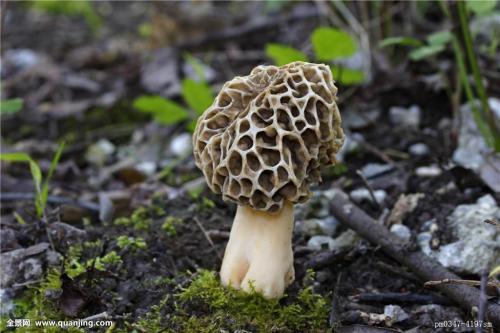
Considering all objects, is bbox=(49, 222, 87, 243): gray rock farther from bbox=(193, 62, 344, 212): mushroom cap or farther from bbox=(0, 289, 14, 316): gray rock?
bbox=(193, 62, 344, 212): mushroom cap

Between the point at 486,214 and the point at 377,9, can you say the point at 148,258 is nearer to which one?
the point at 486,214

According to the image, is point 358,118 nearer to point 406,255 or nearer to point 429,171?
point 429,171

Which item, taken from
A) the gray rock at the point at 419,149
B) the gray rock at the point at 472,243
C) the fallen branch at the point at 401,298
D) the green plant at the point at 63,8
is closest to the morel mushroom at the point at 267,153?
the fallen branch at the point at 401,298

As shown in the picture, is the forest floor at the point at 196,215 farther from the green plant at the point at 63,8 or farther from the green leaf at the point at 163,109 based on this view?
the green plant at the point at 63,8

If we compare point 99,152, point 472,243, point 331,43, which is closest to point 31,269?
point 99,152

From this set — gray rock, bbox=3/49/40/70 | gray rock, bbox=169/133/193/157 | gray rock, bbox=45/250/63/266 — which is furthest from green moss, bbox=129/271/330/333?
gray rock, bbox=3/49/40/70

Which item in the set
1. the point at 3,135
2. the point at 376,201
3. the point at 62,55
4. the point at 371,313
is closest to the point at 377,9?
the point at 376,201
